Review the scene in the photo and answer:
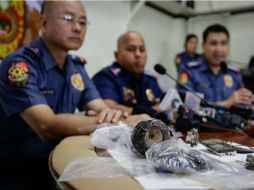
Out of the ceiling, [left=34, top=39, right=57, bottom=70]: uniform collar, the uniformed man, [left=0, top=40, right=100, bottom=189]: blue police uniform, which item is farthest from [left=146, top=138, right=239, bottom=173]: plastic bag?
the ceiling

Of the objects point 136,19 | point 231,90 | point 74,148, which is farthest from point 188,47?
point 74,148

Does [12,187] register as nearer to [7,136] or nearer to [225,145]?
[7,136]

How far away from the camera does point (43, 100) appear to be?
104 centimetres

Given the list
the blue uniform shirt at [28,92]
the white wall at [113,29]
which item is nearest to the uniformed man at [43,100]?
the blue uniform shirt at [28,92]

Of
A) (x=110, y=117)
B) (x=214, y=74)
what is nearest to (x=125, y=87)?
(x=214, y=74)

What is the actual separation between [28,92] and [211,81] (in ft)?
4.39

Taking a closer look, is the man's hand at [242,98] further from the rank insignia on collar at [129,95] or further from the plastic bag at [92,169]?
the plastic bag at [92,169]

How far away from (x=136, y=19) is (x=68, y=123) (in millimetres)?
2691

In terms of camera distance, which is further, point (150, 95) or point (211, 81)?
point (211, 81)

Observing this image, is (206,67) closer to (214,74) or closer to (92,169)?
(214,74)

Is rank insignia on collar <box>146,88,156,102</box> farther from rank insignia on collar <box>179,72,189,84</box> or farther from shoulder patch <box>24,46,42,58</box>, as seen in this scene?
shoulder patch <box>24,46,42,58</box>

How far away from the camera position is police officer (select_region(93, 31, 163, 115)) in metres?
1.65

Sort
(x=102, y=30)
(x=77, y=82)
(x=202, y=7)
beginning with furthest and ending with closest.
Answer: (x=202, y=7), (x=102, y=30), (x=77, y=82)

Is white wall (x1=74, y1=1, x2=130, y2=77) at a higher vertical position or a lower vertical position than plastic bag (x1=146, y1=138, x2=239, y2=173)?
higher
